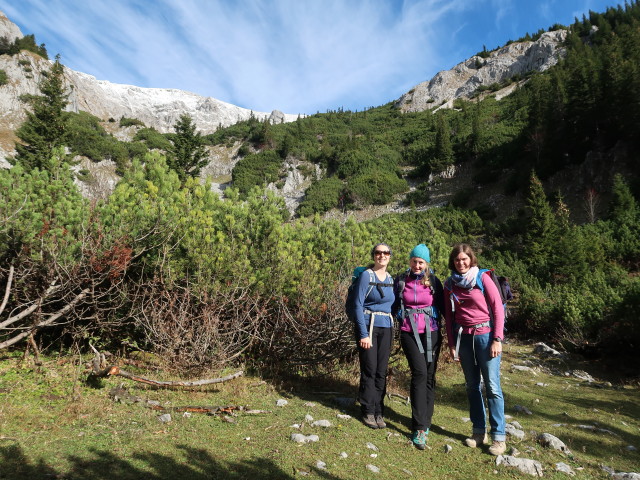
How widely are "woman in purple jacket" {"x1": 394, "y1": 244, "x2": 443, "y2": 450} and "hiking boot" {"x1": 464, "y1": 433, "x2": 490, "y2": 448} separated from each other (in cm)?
39

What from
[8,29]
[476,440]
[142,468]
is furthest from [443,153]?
[8,29]

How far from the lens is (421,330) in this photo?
3602 mm

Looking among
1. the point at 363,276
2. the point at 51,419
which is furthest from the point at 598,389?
the point at 51,419

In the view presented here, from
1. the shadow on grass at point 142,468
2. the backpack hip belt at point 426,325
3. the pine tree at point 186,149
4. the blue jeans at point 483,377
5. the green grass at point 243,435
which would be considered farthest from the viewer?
the pine tree at point 186,149

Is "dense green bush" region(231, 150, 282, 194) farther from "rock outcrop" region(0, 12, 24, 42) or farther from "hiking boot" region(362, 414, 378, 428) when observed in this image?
"hiking boot" region(362, 414, 378, 428)

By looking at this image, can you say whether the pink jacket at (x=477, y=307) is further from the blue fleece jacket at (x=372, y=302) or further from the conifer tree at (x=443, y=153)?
the conifer tree at (x=443, y=153)

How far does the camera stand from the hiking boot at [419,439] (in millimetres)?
3317

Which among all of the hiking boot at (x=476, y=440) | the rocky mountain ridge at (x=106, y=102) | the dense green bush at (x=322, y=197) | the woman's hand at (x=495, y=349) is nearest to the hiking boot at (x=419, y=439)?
the hiking boot at (x=476, y=440)

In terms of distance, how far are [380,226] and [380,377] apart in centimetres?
512

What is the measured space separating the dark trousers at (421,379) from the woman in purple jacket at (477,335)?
28 cm

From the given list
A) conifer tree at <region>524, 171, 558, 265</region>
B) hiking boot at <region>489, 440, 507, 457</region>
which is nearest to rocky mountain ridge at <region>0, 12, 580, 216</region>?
conifer tree at <region>524, 171, 558, 265</region>

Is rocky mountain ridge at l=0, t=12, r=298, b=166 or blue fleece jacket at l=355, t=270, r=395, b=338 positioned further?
rocky mountain ridge at l=0, t=12, r=298, b=166

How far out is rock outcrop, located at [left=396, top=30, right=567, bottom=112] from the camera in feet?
258

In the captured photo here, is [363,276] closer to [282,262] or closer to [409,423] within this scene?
[409,423]
